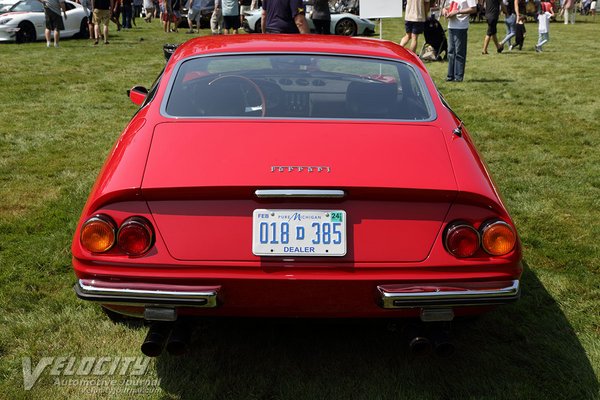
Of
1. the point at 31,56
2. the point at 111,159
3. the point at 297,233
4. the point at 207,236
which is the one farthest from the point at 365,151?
the point at 31,56

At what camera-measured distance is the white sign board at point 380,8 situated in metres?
11.8

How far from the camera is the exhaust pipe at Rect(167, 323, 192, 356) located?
2.69 metres

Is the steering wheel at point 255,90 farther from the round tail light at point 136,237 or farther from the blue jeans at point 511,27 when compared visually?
the blue jeans at point 511,27

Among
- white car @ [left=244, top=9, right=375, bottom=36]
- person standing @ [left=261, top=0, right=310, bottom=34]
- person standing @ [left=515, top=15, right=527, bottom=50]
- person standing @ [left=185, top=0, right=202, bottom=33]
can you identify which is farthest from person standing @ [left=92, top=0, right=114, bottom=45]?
person standing @ [left=515, top=15, right=527, bottom=50]

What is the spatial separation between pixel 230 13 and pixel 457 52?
7.68 metres

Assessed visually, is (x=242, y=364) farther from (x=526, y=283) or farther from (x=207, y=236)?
(x=526, y=283)

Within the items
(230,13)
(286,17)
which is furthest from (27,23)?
(286,17)

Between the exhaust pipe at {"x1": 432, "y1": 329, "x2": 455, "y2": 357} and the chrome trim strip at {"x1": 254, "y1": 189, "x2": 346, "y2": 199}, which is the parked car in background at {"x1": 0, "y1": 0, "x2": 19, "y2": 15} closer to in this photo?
the chrome trim strip at {"x1": 254, "y1": 189, "x2": 346, "y2": 199}

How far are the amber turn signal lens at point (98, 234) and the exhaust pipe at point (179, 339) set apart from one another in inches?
16.4

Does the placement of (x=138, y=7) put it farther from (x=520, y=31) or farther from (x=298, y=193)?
(x=298, y=193)

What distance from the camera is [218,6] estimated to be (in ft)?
71.2

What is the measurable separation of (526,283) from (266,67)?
6.22 ft

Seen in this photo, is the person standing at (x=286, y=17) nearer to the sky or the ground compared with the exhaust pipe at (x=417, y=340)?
nearer to the sky

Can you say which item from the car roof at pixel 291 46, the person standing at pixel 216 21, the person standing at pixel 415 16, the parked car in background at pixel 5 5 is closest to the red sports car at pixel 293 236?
the car roof at pixel 291 46
